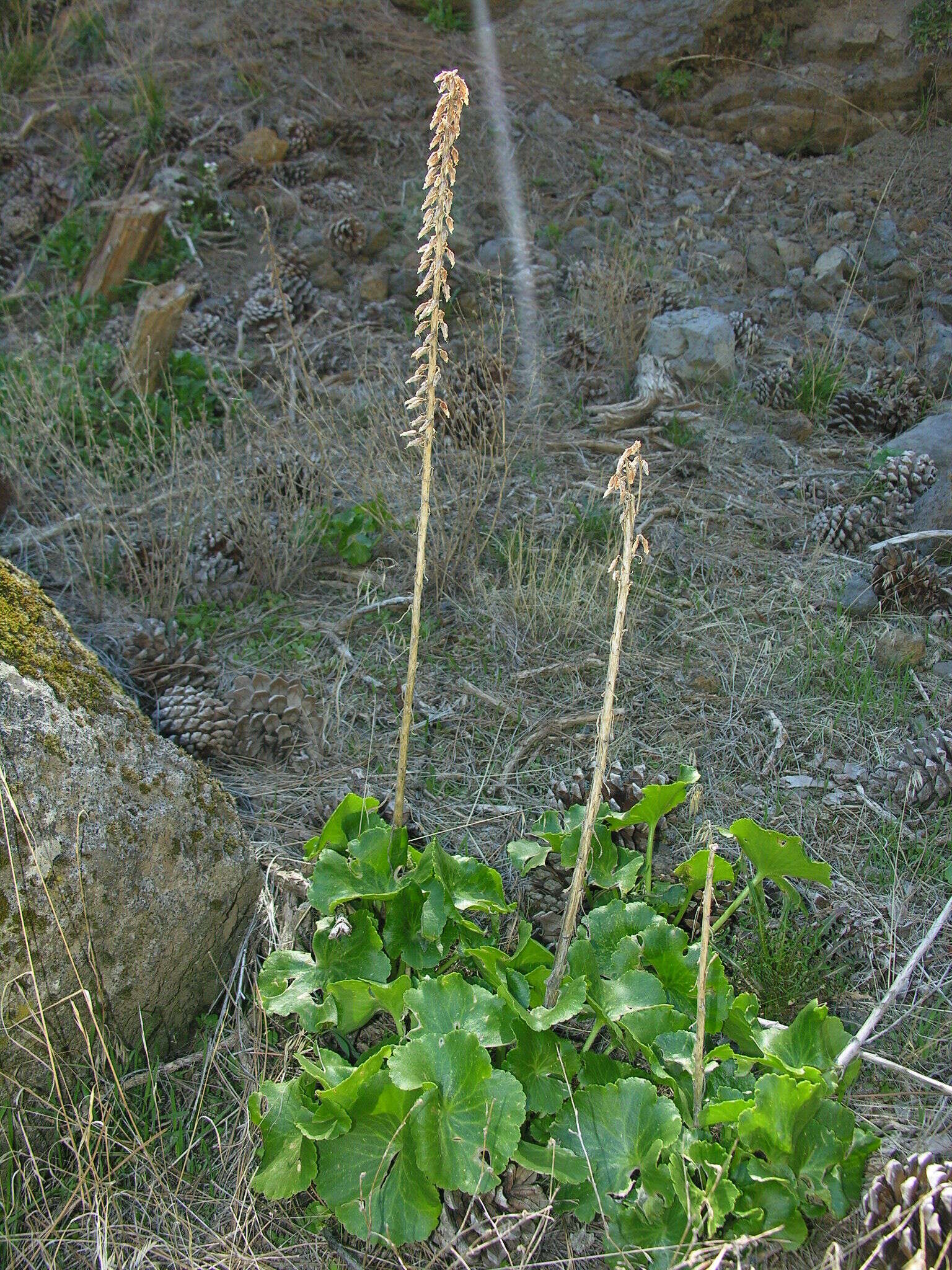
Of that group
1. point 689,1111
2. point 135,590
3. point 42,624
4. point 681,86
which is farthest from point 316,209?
point 689,1111

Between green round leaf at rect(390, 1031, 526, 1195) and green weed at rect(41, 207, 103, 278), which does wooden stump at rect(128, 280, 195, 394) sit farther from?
green round leaf at rect(390, 1031, 526, 1195)

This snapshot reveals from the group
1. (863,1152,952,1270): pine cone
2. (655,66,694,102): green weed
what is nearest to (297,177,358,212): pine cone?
(655,66,694,102): green weed

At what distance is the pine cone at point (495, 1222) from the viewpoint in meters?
1.49

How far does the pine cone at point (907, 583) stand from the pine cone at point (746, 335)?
1.64 meters

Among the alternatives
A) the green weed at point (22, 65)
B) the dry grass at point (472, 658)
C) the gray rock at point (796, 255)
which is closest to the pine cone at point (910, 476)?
the dry grass at point (472, 658)

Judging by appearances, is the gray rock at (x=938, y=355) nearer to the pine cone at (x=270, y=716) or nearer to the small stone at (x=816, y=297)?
the small stone at (x=816, y=297)

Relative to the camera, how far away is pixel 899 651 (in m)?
2.73

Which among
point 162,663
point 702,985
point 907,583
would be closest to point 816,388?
point 907,583

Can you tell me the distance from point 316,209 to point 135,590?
288 cm

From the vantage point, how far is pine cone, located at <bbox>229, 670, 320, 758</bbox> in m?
2.53

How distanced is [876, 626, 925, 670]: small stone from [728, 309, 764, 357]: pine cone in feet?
6.39

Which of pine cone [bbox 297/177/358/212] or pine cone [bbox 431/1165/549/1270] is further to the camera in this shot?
pine cone [bbox 297/177/358/212]

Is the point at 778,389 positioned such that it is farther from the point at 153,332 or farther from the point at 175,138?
the point at 175,138

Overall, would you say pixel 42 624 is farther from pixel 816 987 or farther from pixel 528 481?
pixel 528 481
